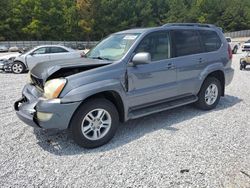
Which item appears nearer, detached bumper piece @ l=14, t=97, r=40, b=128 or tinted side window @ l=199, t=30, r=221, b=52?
detached bumper piece @ l=14, t=97, r=40, b=128

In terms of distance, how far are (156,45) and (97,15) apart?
60597 mm

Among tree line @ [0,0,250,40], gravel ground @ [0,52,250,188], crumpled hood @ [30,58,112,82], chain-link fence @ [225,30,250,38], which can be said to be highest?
tree line @ [0,0,250,40]

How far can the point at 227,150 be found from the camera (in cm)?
395

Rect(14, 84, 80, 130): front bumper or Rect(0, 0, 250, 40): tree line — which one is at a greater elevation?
Rect(0, 0, 250, 40): tree line

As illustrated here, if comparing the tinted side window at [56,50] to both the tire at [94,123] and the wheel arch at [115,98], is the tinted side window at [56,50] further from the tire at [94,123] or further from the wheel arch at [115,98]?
the tire at [94,123]

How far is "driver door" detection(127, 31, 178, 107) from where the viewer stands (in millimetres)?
4434

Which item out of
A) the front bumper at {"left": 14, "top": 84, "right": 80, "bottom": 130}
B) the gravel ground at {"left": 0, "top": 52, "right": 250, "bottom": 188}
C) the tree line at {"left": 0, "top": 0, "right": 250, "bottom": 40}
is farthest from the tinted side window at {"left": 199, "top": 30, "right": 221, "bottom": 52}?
the tree line at {"left": 0, "top": 0, "right": 250, "bottom": 40}

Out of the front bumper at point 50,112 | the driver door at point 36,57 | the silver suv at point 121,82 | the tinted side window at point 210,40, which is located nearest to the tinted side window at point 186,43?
the silver suv at point 121,82

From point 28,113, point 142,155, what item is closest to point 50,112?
point 28,113

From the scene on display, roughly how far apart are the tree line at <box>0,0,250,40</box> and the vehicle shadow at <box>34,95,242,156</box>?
52.1m

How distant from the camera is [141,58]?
4180 millimetres

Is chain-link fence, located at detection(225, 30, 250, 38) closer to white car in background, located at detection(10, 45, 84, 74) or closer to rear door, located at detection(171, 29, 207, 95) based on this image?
white car in background, located at detection(10, 45, 84, 74)

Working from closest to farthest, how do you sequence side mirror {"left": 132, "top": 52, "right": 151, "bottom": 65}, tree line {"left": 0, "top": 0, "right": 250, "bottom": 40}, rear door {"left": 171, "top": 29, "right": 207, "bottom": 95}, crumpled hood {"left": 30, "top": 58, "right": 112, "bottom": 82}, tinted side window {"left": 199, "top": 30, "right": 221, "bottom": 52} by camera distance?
crumpled hood {"left": 30, "top": 58, "right": 112, "bottom": 82}, side mirror {"left": 132, "top": 52, "right": 151, "bottom": 65}, rear door {"left": 171, "top": 29, "right": 207, "bottom": 95}, tinted side window {"left": 199, "top": 30, "right": 221, "bottom": 52}, tree line {"left": 0, "top": 0, "right": 250, "bottom": 40}

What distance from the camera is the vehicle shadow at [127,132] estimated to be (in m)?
4.07
